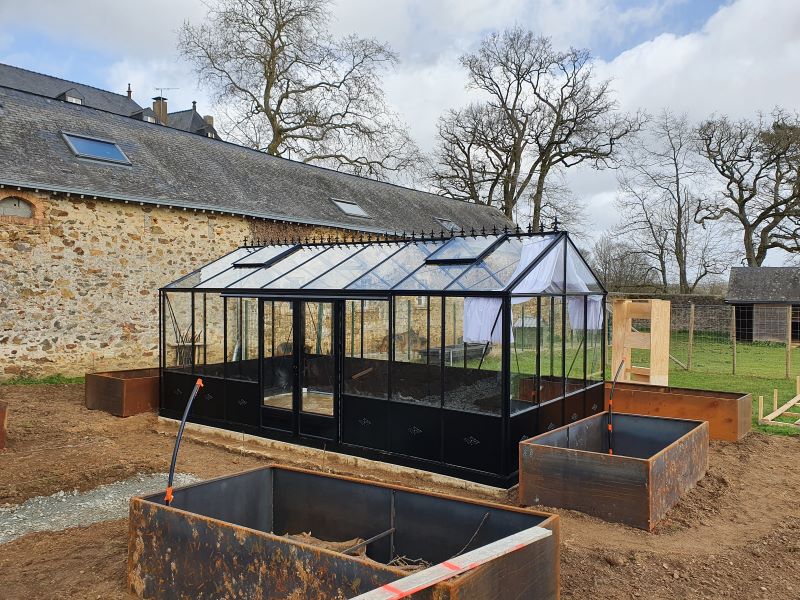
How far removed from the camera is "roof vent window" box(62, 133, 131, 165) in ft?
43.3

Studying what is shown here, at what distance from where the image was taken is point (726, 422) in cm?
856

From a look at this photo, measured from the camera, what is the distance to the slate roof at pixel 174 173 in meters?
12.2

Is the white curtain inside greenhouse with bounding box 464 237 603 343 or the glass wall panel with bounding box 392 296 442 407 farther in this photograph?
the glass wall panel with bounding box 392 296 442 407

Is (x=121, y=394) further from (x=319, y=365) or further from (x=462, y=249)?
(x=462, y=249)

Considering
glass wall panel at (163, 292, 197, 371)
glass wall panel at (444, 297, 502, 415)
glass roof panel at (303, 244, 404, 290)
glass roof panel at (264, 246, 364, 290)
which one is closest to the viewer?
glass wall panel at (444, 297, 502, 415)

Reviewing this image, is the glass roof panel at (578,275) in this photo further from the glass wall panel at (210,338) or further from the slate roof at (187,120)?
the slate roof at (187,120)

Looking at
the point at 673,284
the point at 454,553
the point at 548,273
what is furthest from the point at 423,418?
the point at 673,284

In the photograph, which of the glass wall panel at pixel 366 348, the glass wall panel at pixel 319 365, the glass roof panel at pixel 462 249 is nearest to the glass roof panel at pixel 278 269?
the glass wall panel at pixel 319 365

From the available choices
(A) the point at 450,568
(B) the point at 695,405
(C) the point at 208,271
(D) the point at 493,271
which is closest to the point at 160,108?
(C) the point at 208,271

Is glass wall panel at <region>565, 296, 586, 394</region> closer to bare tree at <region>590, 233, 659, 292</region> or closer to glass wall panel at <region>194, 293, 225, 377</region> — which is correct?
glass wall panel at <region>194, 293, 225, 377</region>

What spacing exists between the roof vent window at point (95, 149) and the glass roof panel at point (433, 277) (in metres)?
9.07

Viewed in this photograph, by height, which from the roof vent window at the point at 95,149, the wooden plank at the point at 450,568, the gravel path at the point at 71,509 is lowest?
the gravel path at the point at 71,509

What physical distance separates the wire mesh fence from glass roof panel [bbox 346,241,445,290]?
952cm

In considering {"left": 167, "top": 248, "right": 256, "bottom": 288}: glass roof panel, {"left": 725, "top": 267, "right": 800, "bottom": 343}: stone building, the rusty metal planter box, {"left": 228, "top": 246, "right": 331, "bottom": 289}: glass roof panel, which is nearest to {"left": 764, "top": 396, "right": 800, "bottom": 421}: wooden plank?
{"left": 228, "top": 246, "right": 331, "bottom": 289}: glass roof panel
